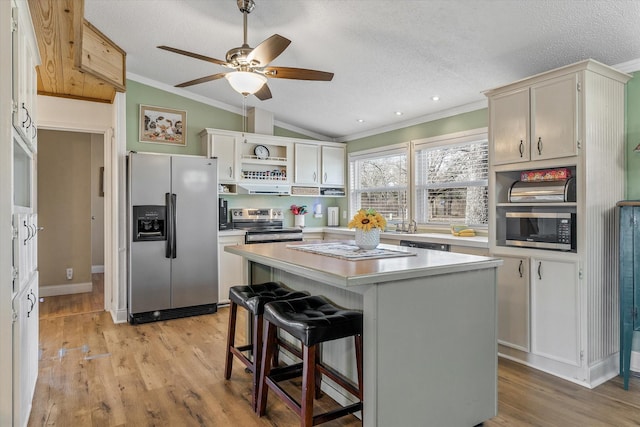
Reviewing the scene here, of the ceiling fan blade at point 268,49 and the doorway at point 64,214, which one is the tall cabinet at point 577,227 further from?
the doorway at point 64,214

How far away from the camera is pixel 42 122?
14.0 ft

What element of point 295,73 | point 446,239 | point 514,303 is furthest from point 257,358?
point 446,239

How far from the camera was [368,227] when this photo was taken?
8.35 ft

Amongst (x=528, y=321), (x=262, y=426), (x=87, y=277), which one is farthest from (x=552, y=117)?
(x=87, y=277)

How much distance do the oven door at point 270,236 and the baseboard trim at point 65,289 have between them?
9.15 ft

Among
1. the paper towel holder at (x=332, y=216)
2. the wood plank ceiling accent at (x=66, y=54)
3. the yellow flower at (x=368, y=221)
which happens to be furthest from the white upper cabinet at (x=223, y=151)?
the yellow flower at (x=368, y=221)

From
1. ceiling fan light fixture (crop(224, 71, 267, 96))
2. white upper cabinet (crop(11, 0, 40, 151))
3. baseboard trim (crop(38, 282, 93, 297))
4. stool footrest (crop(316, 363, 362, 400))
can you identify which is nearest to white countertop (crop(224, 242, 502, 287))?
stool footrest (crop(316, 363, 362, 400))

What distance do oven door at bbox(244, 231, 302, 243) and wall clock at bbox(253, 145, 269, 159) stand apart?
3.58ft

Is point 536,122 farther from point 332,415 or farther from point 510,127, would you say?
point 332,415

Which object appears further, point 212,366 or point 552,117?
point 212,366

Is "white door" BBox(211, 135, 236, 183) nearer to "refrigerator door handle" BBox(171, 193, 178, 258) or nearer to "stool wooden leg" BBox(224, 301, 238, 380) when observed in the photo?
"refrigerator door handle" BBox(171, 193, 178, 258)

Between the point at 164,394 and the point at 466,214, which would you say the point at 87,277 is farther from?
the point at 466,214

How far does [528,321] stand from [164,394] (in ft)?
8.84

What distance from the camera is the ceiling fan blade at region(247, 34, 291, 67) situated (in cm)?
226
